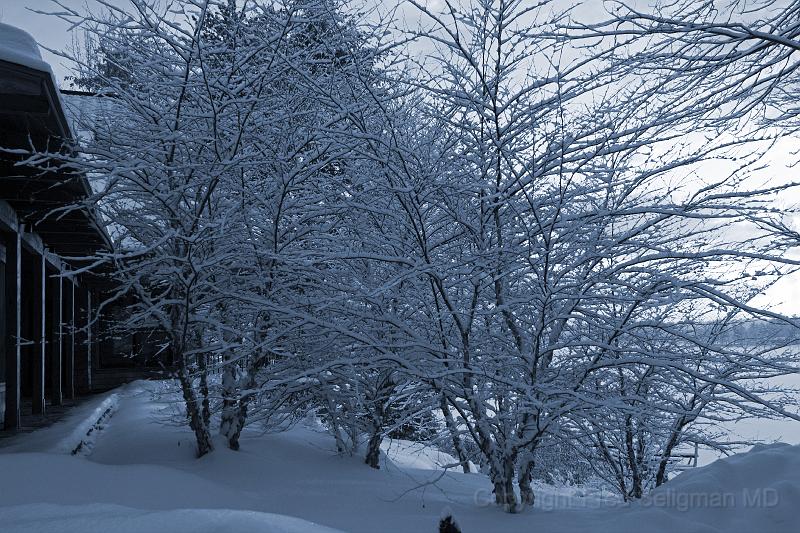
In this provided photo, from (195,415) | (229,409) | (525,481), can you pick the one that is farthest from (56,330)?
(525,481)

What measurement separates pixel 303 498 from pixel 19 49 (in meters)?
4.16

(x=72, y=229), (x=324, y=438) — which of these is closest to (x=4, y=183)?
(x=72, y=229)

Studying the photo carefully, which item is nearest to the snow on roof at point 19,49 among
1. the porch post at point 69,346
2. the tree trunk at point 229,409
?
the tree trunk at point 229,409

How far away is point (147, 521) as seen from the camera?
3510 millimetres

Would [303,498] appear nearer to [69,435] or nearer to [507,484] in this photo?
[507,484]

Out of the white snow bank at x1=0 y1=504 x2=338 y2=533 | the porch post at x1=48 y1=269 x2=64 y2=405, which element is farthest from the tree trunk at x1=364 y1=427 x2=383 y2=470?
Answer: the porch post at x1=48 y1=269 x2=64 y2=405

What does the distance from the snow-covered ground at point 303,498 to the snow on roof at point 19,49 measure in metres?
3.05

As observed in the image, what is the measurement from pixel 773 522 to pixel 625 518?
3.06 feet

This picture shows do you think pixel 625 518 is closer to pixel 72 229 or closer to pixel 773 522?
pixel 773 522

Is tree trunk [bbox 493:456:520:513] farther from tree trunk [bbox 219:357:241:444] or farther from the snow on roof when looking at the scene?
the snow on roof

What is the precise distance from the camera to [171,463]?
715cm

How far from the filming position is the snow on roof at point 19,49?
17.2ft

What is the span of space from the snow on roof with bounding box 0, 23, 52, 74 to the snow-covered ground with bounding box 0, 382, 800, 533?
10.0 feet

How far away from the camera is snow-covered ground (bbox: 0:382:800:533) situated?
3904mm
